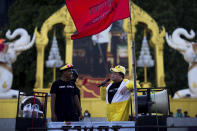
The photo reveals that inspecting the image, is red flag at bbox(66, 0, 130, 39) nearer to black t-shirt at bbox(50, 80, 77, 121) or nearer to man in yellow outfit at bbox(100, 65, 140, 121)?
man in yellow outfit at bbox(100, 65, 140, 121)

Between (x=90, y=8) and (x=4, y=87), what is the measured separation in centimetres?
920

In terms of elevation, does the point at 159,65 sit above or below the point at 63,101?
above

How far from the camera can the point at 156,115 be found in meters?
4.16

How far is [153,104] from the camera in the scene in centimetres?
438

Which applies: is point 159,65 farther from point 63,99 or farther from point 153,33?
point 63,99

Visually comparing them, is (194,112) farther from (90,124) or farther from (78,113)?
(90,124)

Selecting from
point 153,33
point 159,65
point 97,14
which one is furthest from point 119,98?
point 153,33

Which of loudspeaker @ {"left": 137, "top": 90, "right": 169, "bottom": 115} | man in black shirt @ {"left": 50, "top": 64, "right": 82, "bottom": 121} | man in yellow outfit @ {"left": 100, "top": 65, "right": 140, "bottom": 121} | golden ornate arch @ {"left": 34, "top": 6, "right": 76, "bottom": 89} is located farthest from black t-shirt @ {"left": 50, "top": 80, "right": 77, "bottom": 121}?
golden ornate arch @ {"left": 34, "top": 6, "right": 76, "bottom": 89}

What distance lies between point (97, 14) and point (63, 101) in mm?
1621

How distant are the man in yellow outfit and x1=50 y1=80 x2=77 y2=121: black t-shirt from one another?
→ 2.27 ft

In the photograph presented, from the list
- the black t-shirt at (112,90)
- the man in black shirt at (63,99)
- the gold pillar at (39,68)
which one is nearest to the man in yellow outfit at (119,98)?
the black t-shirt at (112,90)

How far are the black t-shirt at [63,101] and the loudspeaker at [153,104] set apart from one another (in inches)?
49.7

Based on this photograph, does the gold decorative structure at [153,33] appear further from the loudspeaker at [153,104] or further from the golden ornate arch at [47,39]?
the loudspeaker at [153,104]

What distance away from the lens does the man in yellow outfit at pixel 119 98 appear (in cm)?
523
